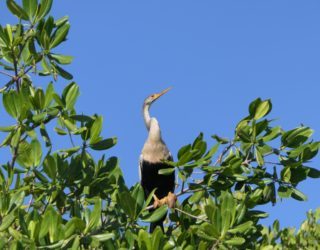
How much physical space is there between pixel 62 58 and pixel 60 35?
0.56 feet

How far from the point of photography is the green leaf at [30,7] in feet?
16.2

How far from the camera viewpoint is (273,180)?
5.17 m

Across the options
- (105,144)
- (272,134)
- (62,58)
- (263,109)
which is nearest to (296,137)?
(272,134)

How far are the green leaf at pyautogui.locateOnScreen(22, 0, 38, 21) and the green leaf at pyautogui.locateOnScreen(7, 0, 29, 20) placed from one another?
0.10 ft

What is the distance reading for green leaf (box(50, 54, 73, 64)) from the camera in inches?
197

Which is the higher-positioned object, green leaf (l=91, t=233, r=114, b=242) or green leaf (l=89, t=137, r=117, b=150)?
green leaf (l=89, t=137, r=117, b=150)

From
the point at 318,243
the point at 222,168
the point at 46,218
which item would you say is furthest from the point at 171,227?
the point at 318,243

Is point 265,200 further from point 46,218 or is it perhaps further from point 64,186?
point 46,218

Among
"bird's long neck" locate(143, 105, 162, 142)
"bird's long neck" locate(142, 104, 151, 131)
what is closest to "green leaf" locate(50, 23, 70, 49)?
"bird's long neck" locate(143, 105, 162, 142)

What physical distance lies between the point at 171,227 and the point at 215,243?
69 centimetres

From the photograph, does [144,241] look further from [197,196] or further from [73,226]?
[197,196]

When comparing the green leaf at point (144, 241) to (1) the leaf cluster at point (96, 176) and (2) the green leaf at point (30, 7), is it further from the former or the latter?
(2) the green leaf at point (30, 7)

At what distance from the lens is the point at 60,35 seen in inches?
197

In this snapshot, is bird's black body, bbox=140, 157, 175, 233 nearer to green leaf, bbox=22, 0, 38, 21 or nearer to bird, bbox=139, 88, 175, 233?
bird, bbox=139, 88, 175, 233
